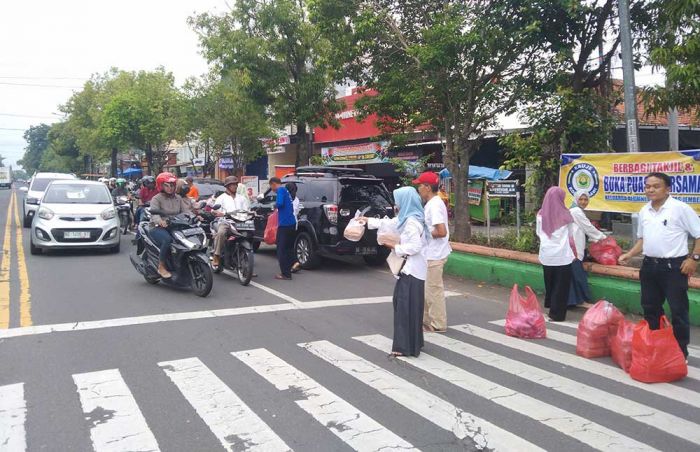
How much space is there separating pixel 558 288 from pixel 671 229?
2.05m

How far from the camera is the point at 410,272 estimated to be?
19.7 feet

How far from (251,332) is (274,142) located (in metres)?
24.7

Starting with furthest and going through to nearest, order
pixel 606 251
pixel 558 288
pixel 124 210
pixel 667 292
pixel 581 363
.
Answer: pixel 124 210 < pixel 606 251 < pixel 558 288 < pixel 581 363 < pixel 667 292

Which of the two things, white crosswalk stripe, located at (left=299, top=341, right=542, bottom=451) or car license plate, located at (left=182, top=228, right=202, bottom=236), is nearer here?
white crosswalk stripe, located at (left=299, top=341, right=542, bottom=451)

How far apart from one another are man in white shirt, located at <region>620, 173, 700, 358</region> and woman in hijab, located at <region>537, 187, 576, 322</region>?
57.8 inches

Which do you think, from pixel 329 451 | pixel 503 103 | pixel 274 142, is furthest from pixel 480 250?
pixel 274 142

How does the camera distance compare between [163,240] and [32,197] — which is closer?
[163,240]

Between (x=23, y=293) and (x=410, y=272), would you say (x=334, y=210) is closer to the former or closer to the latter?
(x=410, y=272)

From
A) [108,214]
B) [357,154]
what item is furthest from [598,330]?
[357,154]

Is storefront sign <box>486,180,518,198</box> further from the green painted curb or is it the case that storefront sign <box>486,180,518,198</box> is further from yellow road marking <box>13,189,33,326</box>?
yellow road marking <box>13,189,33,326</box>

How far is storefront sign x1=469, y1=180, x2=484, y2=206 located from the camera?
767 inches

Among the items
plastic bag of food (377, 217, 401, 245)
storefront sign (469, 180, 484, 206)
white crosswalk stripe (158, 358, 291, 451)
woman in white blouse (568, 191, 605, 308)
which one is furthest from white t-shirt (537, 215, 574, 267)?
storefront sign (469, 180, 484, 206)

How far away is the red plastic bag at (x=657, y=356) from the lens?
16.7ft

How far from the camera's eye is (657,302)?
5.78m
